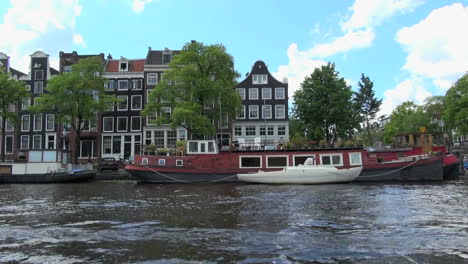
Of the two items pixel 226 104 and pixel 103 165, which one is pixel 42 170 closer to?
pixel 103 165

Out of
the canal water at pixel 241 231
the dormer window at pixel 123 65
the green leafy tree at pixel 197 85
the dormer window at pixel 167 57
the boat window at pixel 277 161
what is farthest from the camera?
the dormer window at pixel 123 65

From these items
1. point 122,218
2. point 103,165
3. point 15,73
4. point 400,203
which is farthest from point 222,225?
point 15,73

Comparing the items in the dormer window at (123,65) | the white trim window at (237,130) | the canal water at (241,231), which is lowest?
the canal water at (241,231)

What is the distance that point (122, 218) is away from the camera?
1323 centimetres

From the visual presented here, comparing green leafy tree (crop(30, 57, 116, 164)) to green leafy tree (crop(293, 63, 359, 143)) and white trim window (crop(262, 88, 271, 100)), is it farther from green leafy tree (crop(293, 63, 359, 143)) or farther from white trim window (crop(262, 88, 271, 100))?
green leafy tree (crop(293, 63, 359, 143))

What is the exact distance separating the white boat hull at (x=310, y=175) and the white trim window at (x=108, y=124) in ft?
107

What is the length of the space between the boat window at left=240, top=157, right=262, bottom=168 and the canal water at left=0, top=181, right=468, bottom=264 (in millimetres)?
11886

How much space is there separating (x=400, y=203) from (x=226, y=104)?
82.4 ft

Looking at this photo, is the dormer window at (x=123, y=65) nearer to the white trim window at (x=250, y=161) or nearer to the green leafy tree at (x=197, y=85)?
the green leafy tree at (x=197, y=85)

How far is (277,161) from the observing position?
29453mm

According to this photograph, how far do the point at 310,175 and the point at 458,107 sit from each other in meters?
30.7

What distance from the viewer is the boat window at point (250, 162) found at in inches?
1158

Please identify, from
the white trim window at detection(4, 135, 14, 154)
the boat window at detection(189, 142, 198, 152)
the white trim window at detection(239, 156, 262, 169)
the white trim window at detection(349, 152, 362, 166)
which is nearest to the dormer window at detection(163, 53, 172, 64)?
the white trim window at detection(4, 135, 14, 154)

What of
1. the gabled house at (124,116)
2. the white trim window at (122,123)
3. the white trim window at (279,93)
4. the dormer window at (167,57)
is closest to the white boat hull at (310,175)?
the white trim window at (279,93)
